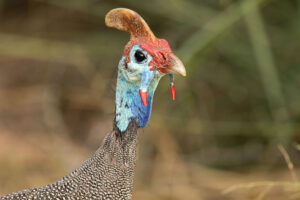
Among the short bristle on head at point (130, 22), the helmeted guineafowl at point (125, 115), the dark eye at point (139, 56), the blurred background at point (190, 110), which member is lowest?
the helmeted guineafowl at point (125, 115)

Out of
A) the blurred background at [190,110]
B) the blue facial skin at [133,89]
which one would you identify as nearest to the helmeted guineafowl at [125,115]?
the blue facial skin at [133,89]

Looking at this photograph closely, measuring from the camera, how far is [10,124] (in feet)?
16.8

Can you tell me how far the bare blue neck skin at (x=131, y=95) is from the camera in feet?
6.75

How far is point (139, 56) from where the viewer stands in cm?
207

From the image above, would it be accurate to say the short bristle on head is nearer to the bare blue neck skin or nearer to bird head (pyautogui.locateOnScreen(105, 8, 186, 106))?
bird head (pyautogui.locateOnScreen(105, 8, 186, 106))

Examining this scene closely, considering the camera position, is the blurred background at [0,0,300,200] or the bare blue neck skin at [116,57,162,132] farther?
the blurred background at [0,0,300,200]

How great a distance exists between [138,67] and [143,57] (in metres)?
0.05

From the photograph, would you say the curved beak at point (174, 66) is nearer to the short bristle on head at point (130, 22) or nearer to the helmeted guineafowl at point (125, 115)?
the helmeted guineafowl at point (125, 115)

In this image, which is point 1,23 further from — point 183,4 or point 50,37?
point 183,4

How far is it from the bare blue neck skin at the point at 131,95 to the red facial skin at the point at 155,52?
0.03 m

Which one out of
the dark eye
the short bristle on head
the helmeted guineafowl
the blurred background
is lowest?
the helmeted guineafowl

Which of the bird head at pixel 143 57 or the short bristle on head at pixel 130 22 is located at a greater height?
Result: the short bristle on head at pixel 130 22

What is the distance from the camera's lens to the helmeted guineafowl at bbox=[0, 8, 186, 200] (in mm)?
2057

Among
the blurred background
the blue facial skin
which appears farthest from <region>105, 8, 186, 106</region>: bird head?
the blurred background
